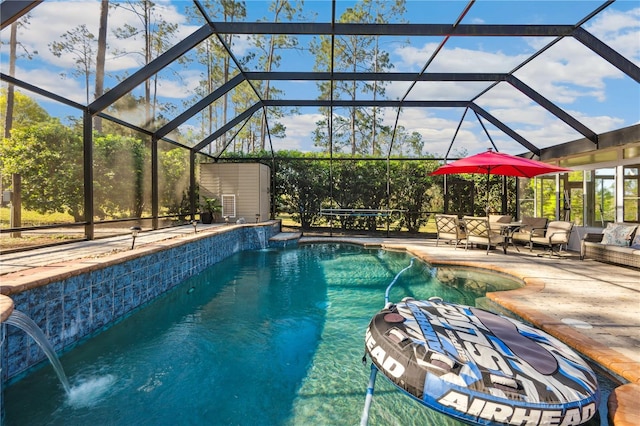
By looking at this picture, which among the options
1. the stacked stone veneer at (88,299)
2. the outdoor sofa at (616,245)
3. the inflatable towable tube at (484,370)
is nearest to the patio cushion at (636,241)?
the outdoor sofa at (616,245)

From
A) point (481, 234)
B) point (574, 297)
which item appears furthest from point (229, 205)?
point (574, 297)

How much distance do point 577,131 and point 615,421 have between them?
8.28m

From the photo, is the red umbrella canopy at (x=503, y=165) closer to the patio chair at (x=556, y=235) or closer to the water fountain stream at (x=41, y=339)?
the patio chair at (x=556, y=235)

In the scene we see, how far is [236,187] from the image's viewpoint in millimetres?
11211

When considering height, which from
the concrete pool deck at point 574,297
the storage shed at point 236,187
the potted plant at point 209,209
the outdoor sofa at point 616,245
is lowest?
the concrete pool deck at point 574,297

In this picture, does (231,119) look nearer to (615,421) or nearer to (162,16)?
(162,16)

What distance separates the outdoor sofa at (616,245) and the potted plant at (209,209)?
32.6ft

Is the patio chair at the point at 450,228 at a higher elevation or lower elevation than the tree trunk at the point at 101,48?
lower

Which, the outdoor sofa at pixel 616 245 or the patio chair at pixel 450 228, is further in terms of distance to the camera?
the patio chair at pixel 450 228

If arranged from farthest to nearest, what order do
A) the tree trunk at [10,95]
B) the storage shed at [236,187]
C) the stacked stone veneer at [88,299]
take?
the storage shed at [236,187], the tree trunk at [10,95], the stacked stone veneer at [88,299]

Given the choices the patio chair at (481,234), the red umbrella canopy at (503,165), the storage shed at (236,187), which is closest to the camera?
the red umbrella canopy at (503,165)

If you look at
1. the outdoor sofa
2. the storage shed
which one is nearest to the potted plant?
the storage shed

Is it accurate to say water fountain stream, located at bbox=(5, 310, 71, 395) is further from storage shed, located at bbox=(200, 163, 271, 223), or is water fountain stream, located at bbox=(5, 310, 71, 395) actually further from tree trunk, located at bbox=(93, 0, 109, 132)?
storage shed, located at bbox=(200, 163, 271, 223)

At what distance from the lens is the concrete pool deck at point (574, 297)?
2.49m
